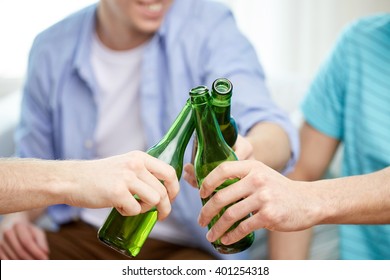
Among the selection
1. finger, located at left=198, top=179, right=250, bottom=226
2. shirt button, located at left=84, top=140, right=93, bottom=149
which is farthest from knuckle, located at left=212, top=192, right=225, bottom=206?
shirt button, located at left=84, top=140, right=93, bottom=149

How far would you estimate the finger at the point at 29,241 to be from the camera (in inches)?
56.4

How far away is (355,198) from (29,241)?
0.81 meters

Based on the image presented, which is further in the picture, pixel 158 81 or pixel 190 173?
pixel 158 81

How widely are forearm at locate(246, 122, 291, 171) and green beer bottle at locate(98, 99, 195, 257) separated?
7.7 inches

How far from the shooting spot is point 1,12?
2.33 meters

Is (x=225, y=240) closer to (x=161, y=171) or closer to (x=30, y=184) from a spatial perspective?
(x=161, y=171)

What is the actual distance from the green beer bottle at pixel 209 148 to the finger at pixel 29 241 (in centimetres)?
62

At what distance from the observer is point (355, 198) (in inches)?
36.6

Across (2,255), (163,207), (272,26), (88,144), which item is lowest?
(272,26)

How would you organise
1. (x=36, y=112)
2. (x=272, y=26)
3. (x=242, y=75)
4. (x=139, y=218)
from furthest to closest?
(x=272, y=26) < (x=36, y=112) < (x=242, y=75) < (x=139, y=218)

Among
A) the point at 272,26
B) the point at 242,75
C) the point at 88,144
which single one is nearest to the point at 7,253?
the point at 88,144

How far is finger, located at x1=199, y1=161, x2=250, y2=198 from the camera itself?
2.81ft

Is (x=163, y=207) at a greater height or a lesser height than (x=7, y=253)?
greater

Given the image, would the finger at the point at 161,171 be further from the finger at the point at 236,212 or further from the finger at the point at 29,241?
the finger at the point at 29,241
